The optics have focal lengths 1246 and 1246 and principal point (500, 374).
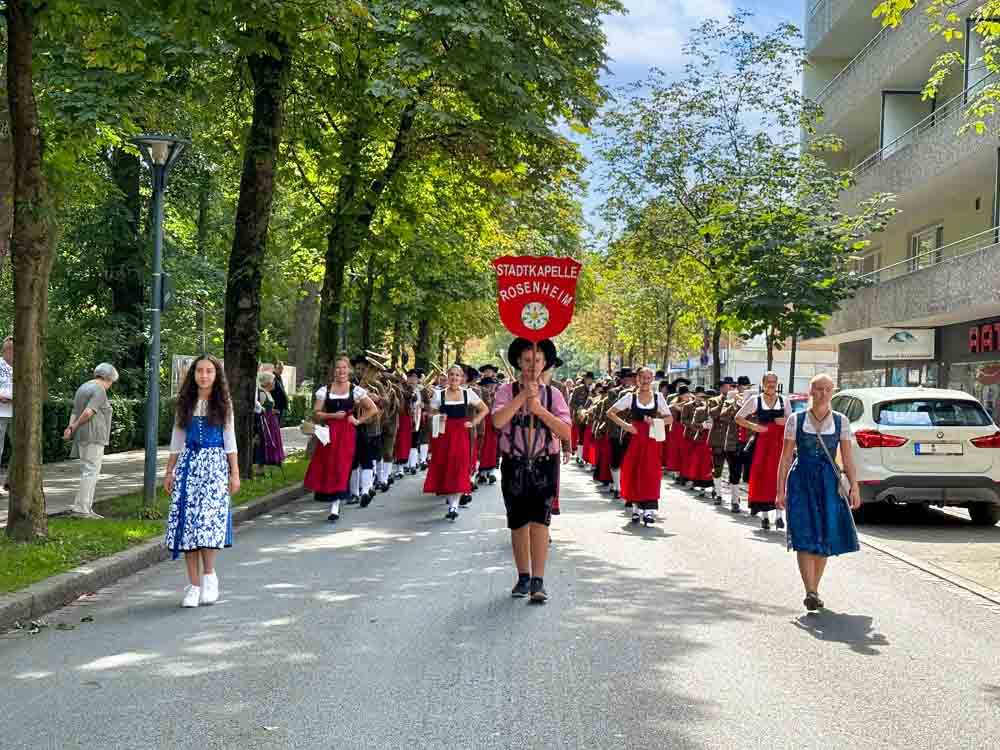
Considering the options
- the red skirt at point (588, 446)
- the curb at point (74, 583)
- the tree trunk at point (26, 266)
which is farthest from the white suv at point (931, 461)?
the red skirt at point (588, 446)

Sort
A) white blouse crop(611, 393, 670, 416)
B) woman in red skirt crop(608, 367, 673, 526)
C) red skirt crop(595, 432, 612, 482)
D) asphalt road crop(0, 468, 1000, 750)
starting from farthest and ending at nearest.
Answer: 1. red skirt crop(595, 432, 612, 482)
2. white blouse crop(611, 393, 670, 416)
3. woman in red skirt crop(608, 367, 673, 526)
4. asphalt road crop(0, 468, 1000, 750)

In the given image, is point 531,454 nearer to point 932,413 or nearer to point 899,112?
point 932,413

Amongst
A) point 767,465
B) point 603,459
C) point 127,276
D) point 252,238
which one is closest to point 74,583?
point 767,465

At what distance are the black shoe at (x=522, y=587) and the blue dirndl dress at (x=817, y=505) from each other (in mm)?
1907

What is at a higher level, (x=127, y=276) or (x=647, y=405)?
(x=127, y=276)

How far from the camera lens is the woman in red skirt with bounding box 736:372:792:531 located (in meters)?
14.7

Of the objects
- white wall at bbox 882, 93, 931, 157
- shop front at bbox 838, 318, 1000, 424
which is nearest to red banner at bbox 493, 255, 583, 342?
shop front at bbox 838, 318, 1000, 424

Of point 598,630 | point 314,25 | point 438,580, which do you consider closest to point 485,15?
point 314,25

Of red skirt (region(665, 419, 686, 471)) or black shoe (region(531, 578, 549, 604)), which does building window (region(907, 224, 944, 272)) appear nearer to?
red skirt (region(665, 419, 686, 471))

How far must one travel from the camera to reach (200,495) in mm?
8672

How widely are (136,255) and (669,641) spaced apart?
23.5 meters

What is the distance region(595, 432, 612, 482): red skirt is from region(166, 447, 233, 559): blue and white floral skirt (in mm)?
11597

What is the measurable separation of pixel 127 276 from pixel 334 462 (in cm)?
1603

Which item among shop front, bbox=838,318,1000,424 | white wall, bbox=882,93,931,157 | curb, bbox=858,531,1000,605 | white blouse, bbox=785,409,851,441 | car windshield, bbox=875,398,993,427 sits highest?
white wall, bbox=882,93,931,157
